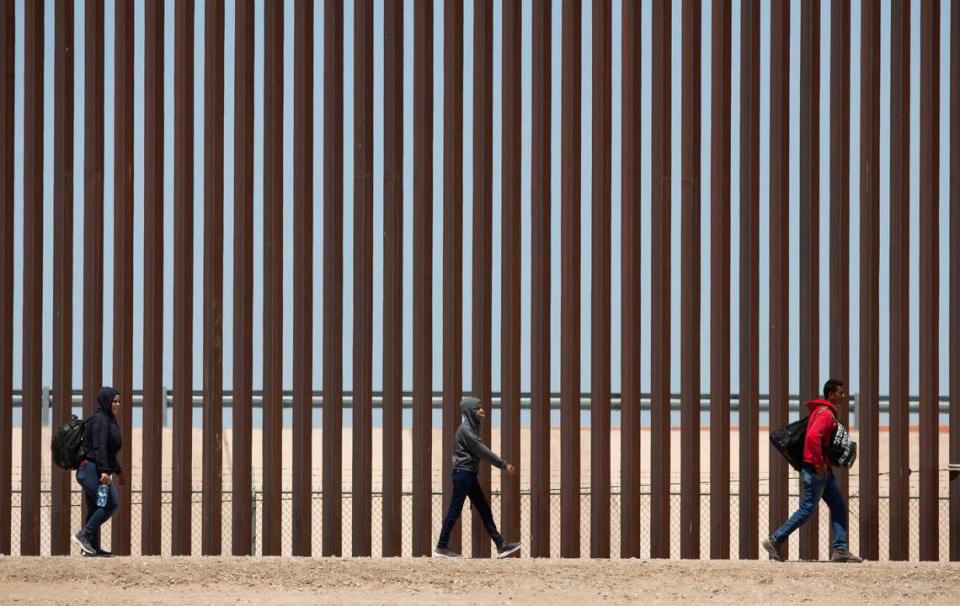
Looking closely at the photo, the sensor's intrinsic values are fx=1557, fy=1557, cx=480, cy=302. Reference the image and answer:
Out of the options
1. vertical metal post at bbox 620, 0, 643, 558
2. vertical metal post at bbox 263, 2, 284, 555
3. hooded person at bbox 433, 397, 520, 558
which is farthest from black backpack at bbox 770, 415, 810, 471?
vertical metal post at bbox 263, 2, 284, 555

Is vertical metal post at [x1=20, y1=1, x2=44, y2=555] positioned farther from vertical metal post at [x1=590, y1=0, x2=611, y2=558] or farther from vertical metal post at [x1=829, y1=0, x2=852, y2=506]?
vertical metal post at [x1=829, y1=0, x2=852, y2=506]

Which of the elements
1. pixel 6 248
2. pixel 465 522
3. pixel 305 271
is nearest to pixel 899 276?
pixel 305 271

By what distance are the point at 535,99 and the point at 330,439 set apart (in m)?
2.81

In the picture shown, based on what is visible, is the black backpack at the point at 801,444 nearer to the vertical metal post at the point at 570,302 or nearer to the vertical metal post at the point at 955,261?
the vertical metal post at the point at 955,261

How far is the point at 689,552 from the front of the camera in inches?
438

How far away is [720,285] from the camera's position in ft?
36.3

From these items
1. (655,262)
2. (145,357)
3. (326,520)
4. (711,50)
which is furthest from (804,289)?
(145,357)

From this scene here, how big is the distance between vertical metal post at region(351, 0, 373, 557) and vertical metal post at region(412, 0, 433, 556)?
1.05 feet

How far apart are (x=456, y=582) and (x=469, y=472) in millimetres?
1115

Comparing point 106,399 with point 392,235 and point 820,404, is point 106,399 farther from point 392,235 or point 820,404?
point 820,404

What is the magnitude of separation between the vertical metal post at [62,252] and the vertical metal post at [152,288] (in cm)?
57

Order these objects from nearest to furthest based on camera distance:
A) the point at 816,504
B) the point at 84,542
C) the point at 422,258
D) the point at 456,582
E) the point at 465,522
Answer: the point at 456,582
the point at 816,504
the point at 84,542
the point at 422,258
the point at 465,522

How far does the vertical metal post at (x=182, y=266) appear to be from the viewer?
1105cm

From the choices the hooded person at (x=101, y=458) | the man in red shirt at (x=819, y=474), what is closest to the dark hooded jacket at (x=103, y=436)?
the hooded person at (x=101, y=458)
